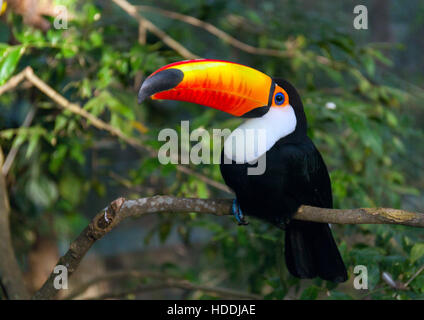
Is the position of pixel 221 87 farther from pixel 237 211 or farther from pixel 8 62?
pixel 8 62

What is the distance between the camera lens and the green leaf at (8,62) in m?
2.66

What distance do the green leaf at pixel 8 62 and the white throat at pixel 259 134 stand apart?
1.21 m

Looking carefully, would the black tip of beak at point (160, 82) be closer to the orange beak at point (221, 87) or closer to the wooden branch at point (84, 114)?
the orange beak at point (221, 87)

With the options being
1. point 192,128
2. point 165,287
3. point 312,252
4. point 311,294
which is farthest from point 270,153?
point 165,287

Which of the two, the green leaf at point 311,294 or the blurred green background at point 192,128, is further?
the blurred green background at point 192,128

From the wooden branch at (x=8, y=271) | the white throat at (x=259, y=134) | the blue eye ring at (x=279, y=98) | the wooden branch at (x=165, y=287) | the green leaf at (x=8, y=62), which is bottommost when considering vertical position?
the wooden branch at (x=165, y=287)

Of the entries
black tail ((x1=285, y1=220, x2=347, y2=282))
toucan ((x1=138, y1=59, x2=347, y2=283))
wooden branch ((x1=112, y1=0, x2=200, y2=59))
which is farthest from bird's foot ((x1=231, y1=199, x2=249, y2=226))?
wooden branch ((x1=112, y1=0, x2=200, y2=59))

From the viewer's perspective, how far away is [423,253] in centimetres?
224

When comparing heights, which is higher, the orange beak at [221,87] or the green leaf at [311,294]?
the orange beak at [221,87]

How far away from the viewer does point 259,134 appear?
2.37 meters

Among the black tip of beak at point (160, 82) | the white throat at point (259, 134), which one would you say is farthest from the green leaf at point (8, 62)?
the white throat at point (259, 134)

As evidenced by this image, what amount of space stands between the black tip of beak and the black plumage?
454 millimetres
